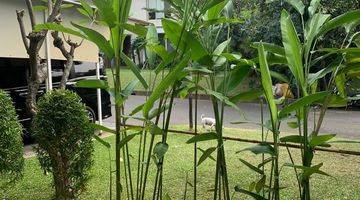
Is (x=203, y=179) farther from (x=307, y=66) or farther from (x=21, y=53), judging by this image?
(x=21, y=53)

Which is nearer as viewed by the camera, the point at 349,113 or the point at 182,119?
the point at 182,119

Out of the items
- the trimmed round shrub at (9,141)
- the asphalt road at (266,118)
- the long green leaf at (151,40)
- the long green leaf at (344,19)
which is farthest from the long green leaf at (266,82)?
the asphalt road at (266,118)

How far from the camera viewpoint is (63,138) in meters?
3.34

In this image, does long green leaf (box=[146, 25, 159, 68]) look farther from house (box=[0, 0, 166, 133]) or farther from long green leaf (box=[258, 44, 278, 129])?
house (box=[0, 0, 166, 133])

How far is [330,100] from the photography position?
5.46ft

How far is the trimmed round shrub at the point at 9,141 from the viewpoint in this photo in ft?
11.0

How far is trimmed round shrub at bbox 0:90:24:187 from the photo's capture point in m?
3.35

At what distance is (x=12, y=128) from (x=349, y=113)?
10.2m

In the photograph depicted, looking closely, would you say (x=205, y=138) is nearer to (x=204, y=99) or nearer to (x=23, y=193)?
(x=23, y=193)

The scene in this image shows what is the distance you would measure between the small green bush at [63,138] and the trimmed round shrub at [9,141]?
0.18m

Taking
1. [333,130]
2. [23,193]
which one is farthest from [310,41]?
[333,130]

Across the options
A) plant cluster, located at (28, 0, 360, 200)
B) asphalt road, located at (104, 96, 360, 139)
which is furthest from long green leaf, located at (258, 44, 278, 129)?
asphalt road, located at (104, 96, 360, 139)

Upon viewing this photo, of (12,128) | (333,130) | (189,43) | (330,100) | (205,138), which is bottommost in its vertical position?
(333,130)

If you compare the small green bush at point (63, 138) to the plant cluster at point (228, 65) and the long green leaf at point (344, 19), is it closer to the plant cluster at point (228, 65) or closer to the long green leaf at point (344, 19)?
the plant cluster at point (228, 65)
